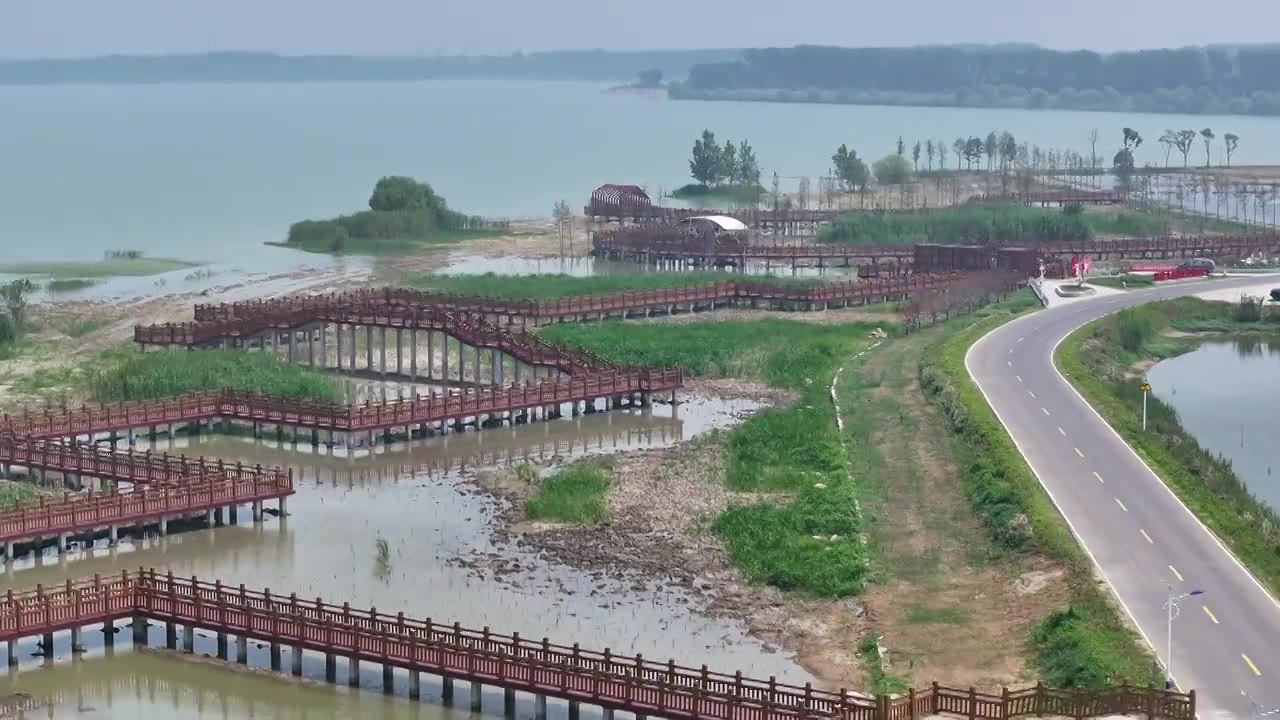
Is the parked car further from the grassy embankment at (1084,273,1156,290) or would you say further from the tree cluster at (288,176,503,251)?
the tree cluster at (288,176,503,251)

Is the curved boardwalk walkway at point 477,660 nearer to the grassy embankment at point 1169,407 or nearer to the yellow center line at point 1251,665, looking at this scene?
the yellow center line at point 1251,665

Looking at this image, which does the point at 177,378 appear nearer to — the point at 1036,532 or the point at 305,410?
the point at 305,410

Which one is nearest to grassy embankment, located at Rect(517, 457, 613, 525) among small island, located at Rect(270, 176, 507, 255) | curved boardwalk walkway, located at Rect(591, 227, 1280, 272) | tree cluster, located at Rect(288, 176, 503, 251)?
curved boardwalk walkway, located at Rect(591, 227, 1280, 272)

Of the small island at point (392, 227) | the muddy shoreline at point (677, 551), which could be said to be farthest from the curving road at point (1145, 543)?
the small island at point (392, 227)

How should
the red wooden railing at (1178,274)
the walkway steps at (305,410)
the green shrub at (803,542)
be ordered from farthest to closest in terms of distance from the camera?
1. the red wooden railing at (1178,274)
2. the walkway steps at (305,410)
3. the green shrub at (803,542)

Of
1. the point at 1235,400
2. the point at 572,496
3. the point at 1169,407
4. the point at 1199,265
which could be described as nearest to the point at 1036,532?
the point at 572,496

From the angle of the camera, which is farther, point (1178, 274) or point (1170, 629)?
point (1178, 274)

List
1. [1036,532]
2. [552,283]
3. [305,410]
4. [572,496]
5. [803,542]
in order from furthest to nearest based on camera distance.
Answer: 1. [552,283]
2. [305,410]
3. [572,496]
4. [803,542]
5. [1036,532]
